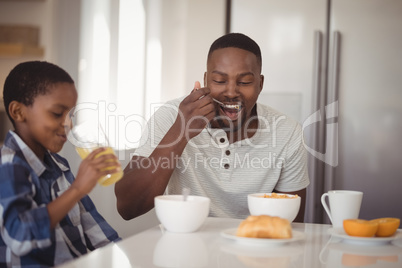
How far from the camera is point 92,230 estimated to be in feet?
4.24

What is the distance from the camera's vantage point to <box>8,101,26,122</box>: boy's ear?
113 cm

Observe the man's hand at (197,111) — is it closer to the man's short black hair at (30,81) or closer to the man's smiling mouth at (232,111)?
the man's smiling mouth at (232,111)

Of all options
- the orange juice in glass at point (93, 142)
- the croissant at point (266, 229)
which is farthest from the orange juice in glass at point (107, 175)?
the croissant at point (266, 229)

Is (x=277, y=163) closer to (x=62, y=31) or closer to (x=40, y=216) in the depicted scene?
(x=40, y=216)

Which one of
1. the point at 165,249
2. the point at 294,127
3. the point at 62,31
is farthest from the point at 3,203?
the point at 62,31

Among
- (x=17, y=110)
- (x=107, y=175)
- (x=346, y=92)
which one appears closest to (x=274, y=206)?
(x=107, y=175)

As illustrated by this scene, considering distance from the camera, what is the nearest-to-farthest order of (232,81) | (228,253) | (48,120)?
(228,253), (48,120), (232,81)

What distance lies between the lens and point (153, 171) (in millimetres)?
1500

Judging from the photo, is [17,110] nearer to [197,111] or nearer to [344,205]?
[197,111]

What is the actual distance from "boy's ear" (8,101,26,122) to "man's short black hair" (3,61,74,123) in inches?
0.4

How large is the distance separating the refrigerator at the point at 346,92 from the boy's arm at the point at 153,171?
123 centimetres

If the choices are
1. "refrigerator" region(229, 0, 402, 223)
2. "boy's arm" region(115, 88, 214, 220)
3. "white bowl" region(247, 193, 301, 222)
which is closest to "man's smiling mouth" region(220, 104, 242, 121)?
"boy's arm" region(115, 88, 214, 220)

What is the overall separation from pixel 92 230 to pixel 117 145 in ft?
5.11

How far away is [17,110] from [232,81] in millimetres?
748
